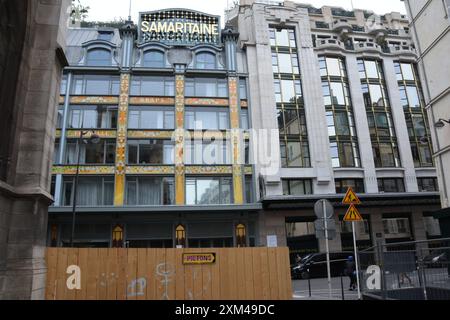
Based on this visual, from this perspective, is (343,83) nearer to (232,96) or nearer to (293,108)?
(293,108)

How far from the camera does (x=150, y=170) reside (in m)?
29.9

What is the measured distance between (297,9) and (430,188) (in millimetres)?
21439

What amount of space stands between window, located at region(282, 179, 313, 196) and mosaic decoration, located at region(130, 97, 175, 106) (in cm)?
1228

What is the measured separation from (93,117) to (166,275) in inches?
950

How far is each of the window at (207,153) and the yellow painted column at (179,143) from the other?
604 mm

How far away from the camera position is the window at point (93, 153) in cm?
2977

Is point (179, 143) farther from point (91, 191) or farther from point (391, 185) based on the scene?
point (391, 185)

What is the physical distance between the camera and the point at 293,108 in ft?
108

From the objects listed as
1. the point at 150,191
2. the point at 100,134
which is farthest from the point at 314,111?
the point at 100,134

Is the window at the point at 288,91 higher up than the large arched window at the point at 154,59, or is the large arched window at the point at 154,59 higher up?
the large arched window at the point at 154,59

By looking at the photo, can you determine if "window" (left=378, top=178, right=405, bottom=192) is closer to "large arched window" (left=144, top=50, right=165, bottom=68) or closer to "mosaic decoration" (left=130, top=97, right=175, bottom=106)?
"mosaic decoration" (left=130, top=97, right=175, bottom=106)

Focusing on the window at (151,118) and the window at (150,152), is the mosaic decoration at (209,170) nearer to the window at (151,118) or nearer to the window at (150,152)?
the window at (150,152)

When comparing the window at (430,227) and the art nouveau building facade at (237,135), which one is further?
the window at (430,227)

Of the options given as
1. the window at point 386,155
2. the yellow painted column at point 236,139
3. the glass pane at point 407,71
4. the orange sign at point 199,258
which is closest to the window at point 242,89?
the yellow painted column at point 236,139
